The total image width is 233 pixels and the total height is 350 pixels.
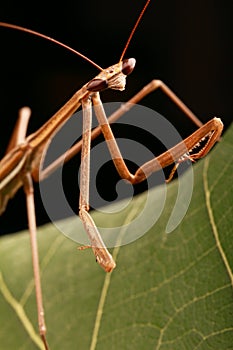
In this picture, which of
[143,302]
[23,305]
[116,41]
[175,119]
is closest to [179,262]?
[143,302]

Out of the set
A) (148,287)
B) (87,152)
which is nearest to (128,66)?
(87,152)

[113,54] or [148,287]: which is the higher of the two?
[113,54]

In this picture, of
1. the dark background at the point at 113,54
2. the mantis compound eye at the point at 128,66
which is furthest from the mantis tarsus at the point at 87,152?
the dark background at the point at 113,54

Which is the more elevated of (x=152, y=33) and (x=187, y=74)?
(x=152, y=33)

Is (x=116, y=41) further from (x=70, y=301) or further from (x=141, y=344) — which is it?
(x=141, y=344)

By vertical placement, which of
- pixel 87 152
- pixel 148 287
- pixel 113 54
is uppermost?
pixel 113 54

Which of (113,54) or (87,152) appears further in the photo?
(113,54)

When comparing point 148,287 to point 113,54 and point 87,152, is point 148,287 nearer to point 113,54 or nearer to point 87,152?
point 87,152
